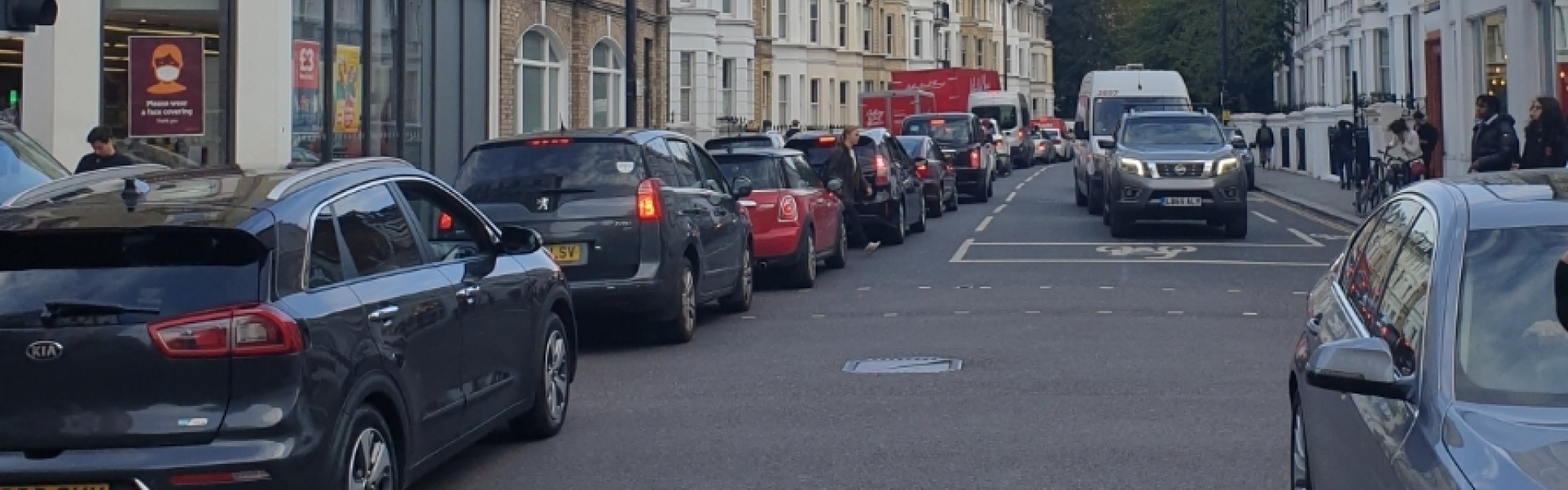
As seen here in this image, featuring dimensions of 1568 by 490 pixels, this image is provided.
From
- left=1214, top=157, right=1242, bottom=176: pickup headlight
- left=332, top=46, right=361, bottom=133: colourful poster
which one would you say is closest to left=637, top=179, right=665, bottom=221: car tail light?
left=332, top=46, right=361, bottom=133: colourful poster

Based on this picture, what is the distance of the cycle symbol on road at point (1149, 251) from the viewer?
67.8 ft

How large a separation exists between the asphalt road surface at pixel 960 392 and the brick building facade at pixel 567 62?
11309mm

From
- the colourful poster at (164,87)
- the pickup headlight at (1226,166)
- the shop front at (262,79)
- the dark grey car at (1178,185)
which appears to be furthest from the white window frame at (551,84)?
the colourful poster at (164,87)

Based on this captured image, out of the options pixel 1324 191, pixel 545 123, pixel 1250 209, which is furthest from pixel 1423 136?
pixel 545 123

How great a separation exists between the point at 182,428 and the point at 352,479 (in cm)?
70

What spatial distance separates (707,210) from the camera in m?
14.4

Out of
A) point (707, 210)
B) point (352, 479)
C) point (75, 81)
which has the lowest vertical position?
point (352, 479)

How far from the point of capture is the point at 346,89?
23781 mm

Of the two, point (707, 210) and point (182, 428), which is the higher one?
point (707, 210)

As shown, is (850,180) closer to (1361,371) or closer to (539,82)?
(539,82)

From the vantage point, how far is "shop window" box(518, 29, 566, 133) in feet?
98.0

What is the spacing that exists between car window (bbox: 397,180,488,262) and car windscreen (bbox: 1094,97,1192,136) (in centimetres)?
2811

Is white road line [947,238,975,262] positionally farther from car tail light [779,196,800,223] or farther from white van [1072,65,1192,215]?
white van [1072,65,1192,215]

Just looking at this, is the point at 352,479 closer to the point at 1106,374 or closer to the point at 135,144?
the point at 1106,374
